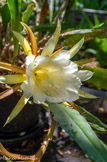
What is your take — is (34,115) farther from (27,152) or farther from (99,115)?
(99,115)

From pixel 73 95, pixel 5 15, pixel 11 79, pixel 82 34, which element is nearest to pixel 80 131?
pixel 73 95

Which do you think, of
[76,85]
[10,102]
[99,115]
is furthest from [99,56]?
[76,85]

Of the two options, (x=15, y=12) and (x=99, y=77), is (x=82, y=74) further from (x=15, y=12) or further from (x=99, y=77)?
(x=99, y=77)

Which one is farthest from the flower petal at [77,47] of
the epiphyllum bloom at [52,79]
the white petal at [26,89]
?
the white petal at [26,89]

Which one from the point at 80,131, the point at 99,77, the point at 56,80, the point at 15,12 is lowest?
the point at 99,77

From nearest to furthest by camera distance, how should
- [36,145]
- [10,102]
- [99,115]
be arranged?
[10,102] < [36,145] < [99,115]

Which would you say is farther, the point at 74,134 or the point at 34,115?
the point at 34,115

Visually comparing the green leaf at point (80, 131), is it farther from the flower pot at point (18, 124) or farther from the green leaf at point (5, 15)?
the green leaf at point (5, 15)
